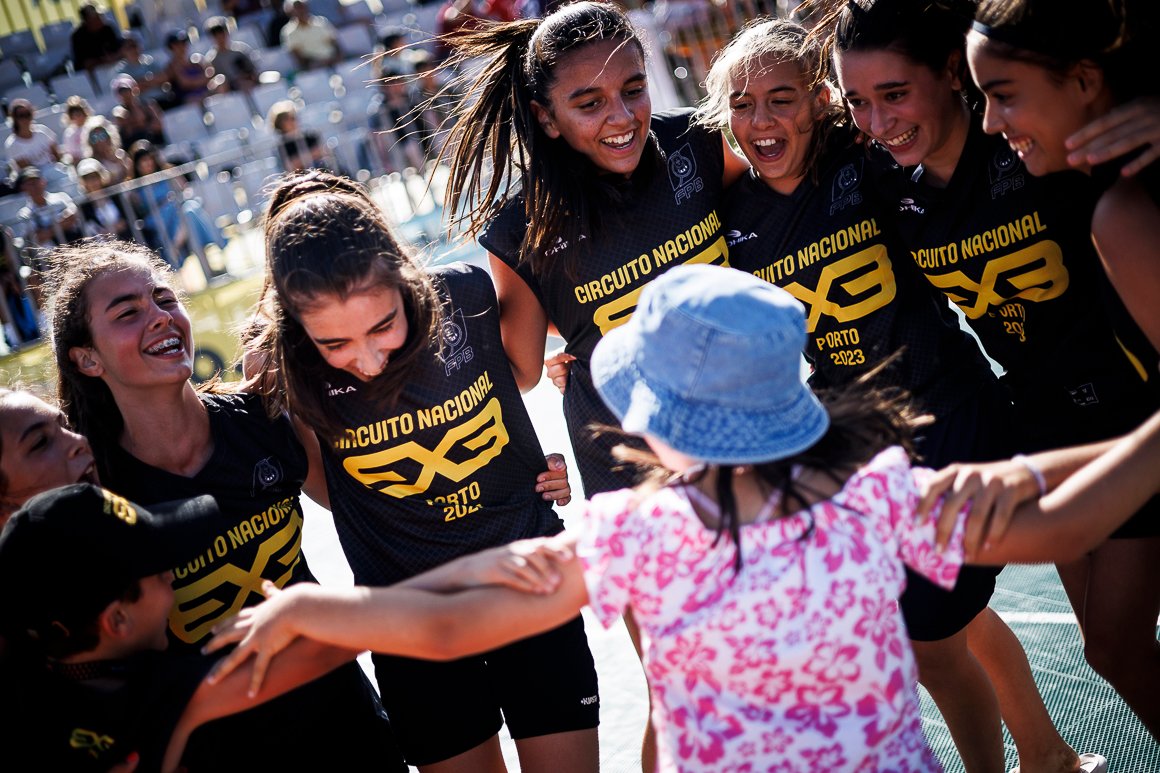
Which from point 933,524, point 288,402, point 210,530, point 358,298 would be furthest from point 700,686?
point 288,402

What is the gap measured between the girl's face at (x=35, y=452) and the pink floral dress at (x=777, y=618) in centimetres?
136

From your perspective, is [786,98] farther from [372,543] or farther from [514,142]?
[372,543]

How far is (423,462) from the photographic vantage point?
274 cm

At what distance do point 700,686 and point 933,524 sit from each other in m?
0.47

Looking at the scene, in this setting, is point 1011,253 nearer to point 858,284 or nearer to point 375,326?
point 858,284

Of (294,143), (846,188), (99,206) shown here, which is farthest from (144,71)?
(846,188)

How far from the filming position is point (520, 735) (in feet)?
8.94

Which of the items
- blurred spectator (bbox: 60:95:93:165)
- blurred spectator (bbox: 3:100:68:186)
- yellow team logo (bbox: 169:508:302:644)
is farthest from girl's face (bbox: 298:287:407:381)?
blurred spectator (bbox: 60:95:93:165)

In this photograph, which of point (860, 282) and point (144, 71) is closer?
point (860, 282)

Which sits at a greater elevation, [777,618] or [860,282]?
[860,282]

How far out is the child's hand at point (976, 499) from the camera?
1.78 metres

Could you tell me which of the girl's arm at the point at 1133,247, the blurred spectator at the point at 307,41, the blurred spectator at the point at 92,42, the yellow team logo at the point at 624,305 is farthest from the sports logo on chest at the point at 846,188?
the blurred spectator at the point at 92,42

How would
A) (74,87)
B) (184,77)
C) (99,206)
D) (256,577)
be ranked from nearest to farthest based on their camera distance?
(256,577)
(99,206)
(184,77)
(74,87)

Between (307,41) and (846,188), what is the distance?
481 inches
